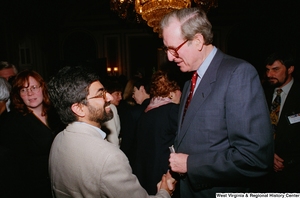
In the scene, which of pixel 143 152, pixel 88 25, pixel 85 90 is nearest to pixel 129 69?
pixel 88 25

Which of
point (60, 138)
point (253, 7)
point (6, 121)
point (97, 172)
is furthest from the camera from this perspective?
point (253, 7)

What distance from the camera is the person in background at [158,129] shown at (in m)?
2.54

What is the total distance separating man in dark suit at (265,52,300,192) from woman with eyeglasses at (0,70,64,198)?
2.52 meters

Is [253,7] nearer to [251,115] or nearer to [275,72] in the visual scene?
[275,72]

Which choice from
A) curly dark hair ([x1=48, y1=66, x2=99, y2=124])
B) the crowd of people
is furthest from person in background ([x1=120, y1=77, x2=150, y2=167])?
curly dark hair ([x1=48, y1=66, x2=99, y2=124])

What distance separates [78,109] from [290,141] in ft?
7.47

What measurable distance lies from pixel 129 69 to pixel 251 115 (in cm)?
1140

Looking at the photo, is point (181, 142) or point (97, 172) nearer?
point (97, 172)

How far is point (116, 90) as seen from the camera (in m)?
3.69

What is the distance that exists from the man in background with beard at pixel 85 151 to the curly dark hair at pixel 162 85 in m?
1.11

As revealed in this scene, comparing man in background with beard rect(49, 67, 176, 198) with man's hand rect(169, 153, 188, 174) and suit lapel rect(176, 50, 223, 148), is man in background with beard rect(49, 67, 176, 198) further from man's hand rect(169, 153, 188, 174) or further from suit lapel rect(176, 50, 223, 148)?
suit lapel rect(176, 50, 223, 148)

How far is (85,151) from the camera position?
4.02ft

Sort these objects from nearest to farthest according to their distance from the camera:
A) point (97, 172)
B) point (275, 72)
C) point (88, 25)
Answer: point (97, 172), point (275, 72), point (88, 25)

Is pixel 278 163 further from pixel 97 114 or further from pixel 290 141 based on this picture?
pixel 97 114
